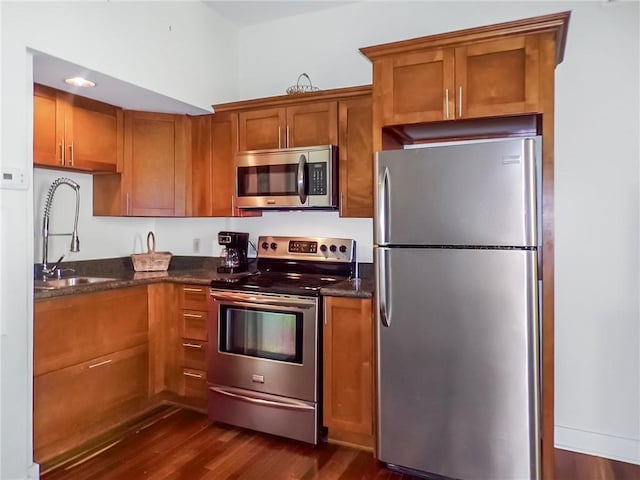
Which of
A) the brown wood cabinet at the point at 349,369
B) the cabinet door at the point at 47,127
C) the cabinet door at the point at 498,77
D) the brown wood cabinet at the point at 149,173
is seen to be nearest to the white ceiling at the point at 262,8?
the brown wood cabinet at the point at 149,173

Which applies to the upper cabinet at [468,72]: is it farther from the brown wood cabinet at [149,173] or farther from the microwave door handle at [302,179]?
the brown wood cabinet at [149,173]

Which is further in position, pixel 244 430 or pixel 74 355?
pixel 244 430

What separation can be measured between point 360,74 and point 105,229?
7.14 feet

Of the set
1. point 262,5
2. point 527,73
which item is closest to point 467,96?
point 527,73

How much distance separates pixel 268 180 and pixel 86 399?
5.53 ft

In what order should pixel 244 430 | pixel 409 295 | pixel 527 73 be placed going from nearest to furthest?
pixel 527 73 < pixel 409 295 < pixel 244 430

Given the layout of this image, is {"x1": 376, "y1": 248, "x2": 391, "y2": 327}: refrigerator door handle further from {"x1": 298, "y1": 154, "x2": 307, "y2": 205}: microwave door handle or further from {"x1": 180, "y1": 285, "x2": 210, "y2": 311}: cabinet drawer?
{"x1": 180, "y1": 285, "x2": 210, "y2": 311}: cabinet drawer

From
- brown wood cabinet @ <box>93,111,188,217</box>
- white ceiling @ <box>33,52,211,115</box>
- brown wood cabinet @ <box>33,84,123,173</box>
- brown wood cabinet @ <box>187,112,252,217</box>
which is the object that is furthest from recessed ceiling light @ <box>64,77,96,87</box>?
brown wood cabinet @ <box>187,112,252,217</box>

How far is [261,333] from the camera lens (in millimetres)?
2707

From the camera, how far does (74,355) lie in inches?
96.0

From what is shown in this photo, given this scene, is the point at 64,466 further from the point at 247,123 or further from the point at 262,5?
the point at 262,5

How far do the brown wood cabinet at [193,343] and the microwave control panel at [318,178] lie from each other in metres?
0.96

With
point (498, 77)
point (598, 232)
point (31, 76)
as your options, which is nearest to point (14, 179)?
point (31, 76)

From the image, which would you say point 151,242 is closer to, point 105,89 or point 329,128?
point 105,89
